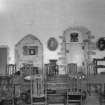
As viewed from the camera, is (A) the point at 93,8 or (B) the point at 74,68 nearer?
(B) the point at 74,68

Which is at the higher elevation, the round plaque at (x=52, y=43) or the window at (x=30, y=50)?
the round plaque at (x=52, y=43)

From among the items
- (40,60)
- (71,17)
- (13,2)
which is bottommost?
(40,60)

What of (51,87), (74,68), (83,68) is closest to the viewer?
(51,87)

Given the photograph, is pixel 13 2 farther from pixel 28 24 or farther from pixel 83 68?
pixel 83 68

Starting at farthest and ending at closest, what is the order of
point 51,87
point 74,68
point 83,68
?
point 83,68 < point 74,68 < point 51,87

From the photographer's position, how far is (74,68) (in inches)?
258

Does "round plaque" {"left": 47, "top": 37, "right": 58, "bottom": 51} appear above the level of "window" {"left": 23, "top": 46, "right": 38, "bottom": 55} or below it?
above

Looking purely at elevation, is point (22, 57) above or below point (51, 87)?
above

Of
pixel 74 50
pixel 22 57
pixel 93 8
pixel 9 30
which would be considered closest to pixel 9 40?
pixel 9 30

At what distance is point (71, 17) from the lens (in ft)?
26.7

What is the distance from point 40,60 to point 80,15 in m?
2.56

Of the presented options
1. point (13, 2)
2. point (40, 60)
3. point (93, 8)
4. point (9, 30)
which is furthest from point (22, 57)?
point (93, 8)

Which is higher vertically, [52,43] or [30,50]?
[52,43]

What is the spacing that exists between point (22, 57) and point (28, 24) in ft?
4.71
